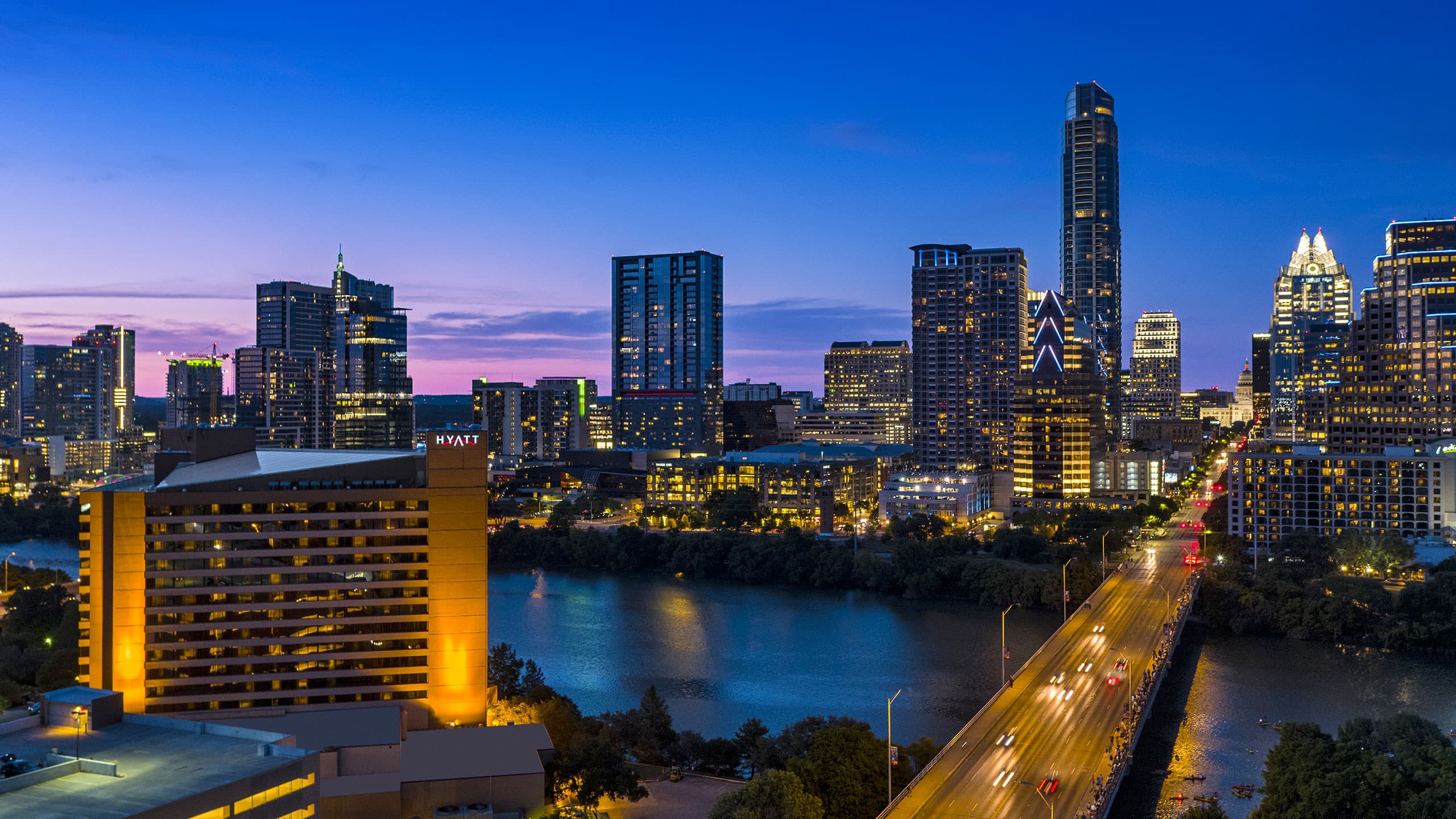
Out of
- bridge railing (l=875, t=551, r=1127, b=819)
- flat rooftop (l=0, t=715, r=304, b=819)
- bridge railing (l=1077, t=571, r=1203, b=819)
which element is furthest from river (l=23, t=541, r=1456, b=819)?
flat rooftop (l=0, t=715, r=304, b=819)

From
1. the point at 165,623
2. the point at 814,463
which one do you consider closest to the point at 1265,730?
the point at 165,623

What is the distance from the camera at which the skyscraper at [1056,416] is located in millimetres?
131000

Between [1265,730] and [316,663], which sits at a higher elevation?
[316,663]

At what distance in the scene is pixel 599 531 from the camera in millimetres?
117812

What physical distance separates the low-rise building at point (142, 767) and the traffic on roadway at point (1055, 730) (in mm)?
17367

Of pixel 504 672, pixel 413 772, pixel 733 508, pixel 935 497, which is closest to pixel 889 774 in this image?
pixel 413 772

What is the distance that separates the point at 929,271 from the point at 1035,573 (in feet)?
267

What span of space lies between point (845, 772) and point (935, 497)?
89.8 metres

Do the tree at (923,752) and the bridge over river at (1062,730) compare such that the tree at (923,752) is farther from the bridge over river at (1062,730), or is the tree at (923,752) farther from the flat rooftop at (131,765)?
the flat rooftop at (131,765)

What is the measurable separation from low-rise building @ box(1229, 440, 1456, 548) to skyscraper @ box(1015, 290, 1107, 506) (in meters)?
28.9

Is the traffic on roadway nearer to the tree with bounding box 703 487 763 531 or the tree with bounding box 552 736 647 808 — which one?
the tree with bounding box 552 736 647 808

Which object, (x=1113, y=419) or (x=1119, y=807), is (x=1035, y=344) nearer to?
(x=1113, y=419)

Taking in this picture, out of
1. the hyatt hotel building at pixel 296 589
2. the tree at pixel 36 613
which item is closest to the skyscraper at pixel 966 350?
the tree at pixel 36 613

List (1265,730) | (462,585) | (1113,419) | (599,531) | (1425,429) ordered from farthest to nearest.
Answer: (1113,419), (599,531), (1425,429), (1265,730), (462,585)
